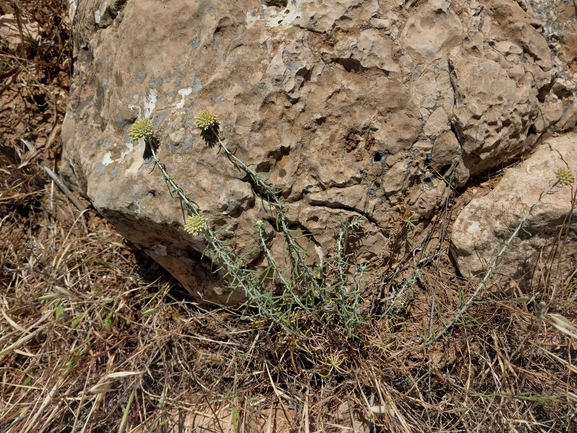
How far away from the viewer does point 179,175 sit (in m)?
2.45

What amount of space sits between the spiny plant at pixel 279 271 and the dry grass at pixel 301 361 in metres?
0.13

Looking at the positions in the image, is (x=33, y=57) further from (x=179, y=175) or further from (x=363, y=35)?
(x=363, y=35)

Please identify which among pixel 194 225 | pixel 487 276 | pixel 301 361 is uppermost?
pixel 194 225

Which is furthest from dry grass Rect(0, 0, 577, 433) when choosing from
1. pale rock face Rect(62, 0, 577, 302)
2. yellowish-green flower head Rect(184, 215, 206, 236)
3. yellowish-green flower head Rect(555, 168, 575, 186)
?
yellowish-green flower head Rect(184, 215, 206, 236)

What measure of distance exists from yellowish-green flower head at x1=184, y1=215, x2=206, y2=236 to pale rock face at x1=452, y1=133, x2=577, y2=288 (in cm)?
139

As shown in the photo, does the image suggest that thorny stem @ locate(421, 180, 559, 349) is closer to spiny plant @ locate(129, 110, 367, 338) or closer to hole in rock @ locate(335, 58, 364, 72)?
spiny plant @ locate(129, 110, 367, 338)

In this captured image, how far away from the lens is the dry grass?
8.63ft

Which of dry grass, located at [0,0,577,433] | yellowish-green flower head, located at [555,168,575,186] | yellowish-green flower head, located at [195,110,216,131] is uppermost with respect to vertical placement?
yellowish-green flower head, located at [195,110,216,131]

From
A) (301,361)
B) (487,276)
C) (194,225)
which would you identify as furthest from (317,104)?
(301,361)

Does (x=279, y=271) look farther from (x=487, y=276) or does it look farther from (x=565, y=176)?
(x=565, y=176)

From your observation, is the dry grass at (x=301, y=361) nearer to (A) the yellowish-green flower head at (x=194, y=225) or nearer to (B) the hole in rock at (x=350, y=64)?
(A) the yellowish-green flower head at (x=194, y=225)

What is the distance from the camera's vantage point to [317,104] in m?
2.48

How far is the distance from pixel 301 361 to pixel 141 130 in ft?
5.03

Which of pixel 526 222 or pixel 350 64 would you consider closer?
pixel 350 64
